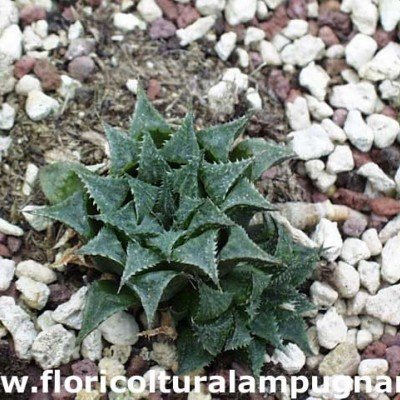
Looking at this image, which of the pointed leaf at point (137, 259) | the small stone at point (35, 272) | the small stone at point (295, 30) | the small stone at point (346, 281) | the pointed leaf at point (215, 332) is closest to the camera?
the pointed leaf at point (137, 259)


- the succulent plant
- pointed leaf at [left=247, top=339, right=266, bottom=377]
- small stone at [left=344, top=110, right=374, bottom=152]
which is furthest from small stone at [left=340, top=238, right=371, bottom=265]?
pointed leaf at [left=247, top=339, right=266, bottom=377]

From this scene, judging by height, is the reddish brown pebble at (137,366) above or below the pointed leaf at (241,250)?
below

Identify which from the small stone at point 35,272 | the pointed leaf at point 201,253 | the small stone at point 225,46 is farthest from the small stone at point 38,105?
the pointed leaf at point 201,253

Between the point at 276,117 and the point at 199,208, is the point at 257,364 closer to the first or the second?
the point at 199,208

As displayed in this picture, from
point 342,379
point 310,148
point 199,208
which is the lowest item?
point 342,379

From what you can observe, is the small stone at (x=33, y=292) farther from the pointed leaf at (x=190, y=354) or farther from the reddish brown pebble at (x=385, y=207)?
the reddish brown pebble at (x=385, y=207)

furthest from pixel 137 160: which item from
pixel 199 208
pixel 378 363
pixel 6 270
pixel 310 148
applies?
pixel 378 363

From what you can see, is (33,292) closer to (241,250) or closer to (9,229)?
(9,229)
